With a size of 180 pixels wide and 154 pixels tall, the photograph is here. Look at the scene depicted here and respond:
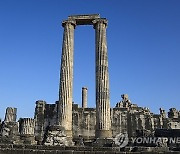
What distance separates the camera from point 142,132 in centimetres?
1517

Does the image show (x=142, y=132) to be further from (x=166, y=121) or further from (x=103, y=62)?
(x=166, y=121)

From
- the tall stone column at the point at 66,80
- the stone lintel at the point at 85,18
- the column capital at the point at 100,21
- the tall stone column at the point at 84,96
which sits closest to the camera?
the tall stone column at the point at 66,80

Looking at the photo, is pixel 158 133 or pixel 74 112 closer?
pixel 158 133

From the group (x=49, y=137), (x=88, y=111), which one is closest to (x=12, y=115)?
(x=88, y=111)

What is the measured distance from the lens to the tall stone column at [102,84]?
21.0 metres

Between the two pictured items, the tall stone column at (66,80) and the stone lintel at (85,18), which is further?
the stone lintel at (85,18)

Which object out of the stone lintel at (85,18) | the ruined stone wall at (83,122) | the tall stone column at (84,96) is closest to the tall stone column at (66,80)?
the stone lintel at (85,18)

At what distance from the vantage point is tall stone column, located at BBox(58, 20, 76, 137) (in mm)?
21720

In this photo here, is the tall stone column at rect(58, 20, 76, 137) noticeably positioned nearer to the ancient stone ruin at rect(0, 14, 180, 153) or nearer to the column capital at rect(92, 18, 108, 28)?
the ancient stone ruin at rect(0, 14, 180, 153)

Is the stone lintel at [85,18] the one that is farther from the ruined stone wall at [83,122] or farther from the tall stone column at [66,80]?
the ruined stone wall at [83,122]

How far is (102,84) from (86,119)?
8.03 metres

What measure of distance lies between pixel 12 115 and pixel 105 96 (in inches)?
334

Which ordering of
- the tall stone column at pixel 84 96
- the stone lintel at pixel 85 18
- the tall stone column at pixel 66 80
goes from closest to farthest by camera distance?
the tall stone column at pixel 66 80 < the stone lintel at pixel 85 18 < the tall stone column at pixel 84 96

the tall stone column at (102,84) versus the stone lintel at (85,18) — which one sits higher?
the stone lintel at (85,18)
